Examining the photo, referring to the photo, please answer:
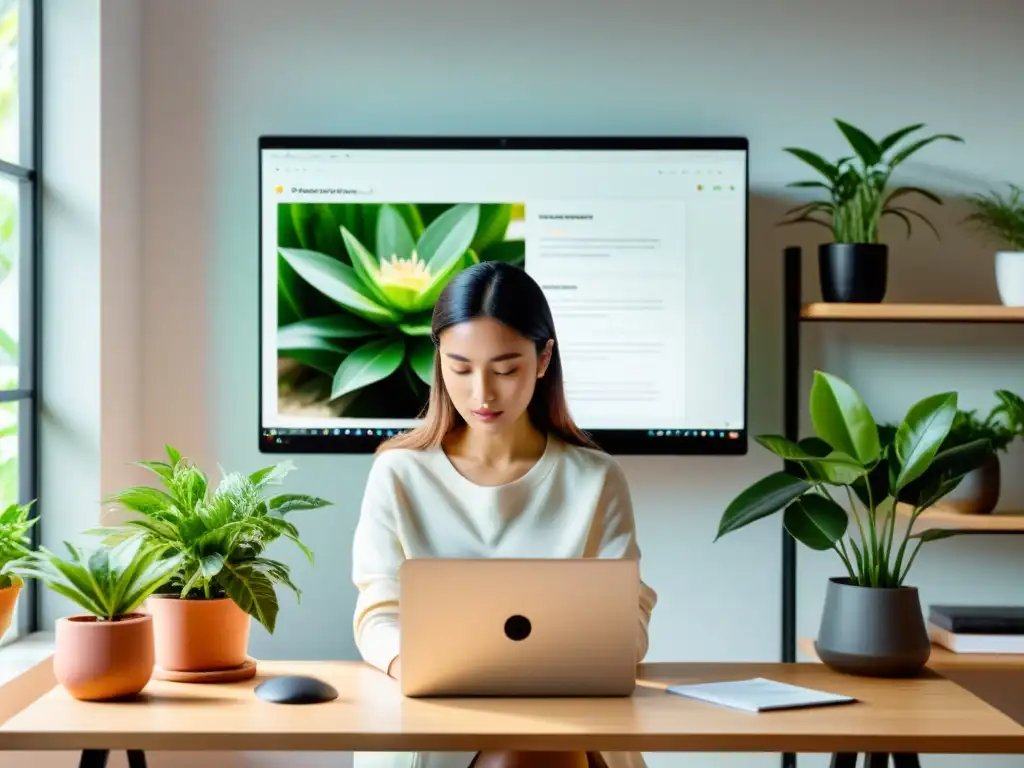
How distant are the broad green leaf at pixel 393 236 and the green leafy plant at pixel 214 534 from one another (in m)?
1.06

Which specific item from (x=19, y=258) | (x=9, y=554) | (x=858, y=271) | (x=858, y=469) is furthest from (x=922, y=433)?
(x=19, y=258)

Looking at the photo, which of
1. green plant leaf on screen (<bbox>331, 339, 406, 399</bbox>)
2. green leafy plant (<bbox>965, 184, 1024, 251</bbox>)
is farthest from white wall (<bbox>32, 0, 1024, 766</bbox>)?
green plant leaf on screen (<bbox>331, 339, 406, 399</bbox>)

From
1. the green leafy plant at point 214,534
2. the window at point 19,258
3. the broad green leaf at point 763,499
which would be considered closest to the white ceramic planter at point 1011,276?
the broad green leaf at point 763,499

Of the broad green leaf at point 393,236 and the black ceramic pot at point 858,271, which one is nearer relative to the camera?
the black ceramic pot at point 858,271

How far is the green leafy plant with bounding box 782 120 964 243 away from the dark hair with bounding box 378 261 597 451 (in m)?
0.89

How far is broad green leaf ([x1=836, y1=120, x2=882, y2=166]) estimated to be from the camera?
2.68 m

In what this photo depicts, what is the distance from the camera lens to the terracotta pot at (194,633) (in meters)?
1.82

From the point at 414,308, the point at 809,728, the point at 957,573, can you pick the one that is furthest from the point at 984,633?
the point at 414,308

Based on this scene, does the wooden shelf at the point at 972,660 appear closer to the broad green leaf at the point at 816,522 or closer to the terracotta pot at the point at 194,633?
the broad green leaf at the point at 816,522

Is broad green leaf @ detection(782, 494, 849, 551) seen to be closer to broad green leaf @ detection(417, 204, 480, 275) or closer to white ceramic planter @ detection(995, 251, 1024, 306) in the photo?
white ceramic planter @ detection(995, 251, 1024, 306)

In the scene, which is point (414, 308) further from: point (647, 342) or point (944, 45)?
point (944, 45)

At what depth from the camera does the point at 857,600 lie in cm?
193

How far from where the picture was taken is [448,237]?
9.50 ft

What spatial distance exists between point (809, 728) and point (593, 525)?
66 cm
